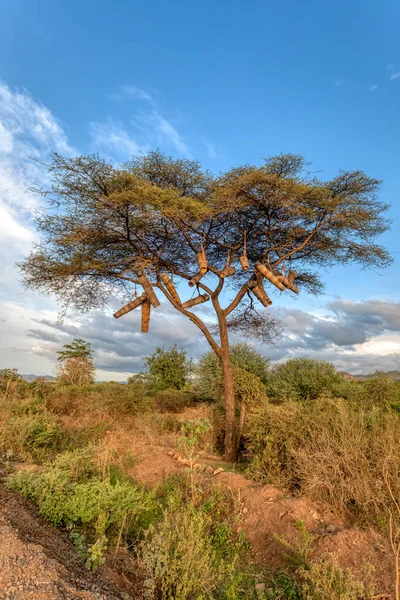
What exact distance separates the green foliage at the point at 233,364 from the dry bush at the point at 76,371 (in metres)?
8.66

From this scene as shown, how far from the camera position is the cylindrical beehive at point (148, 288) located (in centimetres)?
994

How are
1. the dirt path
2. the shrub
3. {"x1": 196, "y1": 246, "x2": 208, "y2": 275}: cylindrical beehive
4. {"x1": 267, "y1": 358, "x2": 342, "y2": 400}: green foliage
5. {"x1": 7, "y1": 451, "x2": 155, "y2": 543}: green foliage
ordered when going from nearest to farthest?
the dirt path, {"x1": 7, "y1": 451, "x2": 155, "y2": 543}: green foliage, the shrub, {"x1": 196, "y1": 246, "x2": 208, "y2": 275}: cylindrical beehive, {"x1": 267, "y1": 358, "x2": 342, "y2": 400}: green foliage

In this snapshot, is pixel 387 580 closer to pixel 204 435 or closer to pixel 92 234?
pixel 204 435

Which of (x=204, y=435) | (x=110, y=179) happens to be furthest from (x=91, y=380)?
(x=110, y=179)

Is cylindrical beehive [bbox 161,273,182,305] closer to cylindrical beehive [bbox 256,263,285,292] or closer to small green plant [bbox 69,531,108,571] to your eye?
cylindrical beehive [bbox 256,263,285,292]

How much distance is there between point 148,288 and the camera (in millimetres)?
10062

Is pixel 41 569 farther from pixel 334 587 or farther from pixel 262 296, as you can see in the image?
pixel 262 296

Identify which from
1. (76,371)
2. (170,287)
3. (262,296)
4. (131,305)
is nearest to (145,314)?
(131,305)

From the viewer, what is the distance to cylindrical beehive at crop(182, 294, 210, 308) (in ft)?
33.9

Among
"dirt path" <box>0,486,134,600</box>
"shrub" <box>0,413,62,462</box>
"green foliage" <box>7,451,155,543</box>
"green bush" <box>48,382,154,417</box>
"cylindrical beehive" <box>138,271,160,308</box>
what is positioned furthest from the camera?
"green bush" <box>48,382,154,417</box>

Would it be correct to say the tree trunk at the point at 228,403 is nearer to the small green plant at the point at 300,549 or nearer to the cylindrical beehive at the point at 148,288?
the cylindrical beehive at the point at 148,288

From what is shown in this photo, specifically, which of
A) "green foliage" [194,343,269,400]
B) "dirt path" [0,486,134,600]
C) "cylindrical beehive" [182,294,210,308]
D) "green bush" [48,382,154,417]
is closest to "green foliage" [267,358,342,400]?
"green foliage" [194,343,269,400]

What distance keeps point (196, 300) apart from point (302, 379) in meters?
6.73

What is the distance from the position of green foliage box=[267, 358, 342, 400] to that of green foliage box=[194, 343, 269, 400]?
57 centimetres
